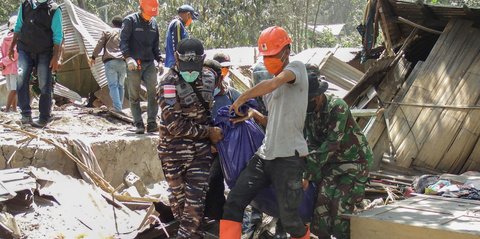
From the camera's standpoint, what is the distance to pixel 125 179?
22.9 ft

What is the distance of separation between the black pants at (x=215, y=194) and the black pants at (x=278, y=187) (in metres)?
0.64

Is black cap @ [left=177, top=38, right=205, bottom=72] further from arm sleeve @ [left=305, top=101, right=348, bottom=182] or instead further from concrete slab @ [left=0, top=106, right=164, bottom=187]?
concrete slab @ [left=0, top=106, right=164, bottom=187]

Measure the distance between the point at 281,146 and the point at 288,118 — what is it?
20cm

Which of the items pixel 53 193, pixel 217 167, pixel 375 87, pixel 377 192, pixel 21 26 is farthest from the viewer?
pixel 375 87

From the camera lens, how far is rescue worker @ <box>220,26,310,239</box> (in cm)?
395

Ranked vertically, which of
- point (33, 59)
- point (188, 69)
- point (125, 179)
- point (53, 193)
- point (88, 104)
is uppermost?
point (188, 69)

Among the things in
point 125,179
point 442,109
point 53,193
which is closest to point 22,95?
point 125,179

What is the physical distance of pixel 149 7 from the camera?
7.04m

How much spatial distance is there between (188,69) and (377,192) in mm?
2920

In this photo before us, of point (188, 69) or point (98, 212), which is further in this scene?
point (98, 212)

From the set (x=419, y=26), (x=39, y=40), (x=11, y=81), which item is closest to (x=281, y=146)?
(x=39, y=40)

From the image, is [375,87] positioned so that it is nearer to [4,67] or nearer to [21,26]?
[21,26]

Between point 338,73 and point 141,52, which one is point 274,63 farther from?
point 338,73

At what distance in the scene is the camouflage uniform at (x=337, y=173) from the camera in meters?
4.44
